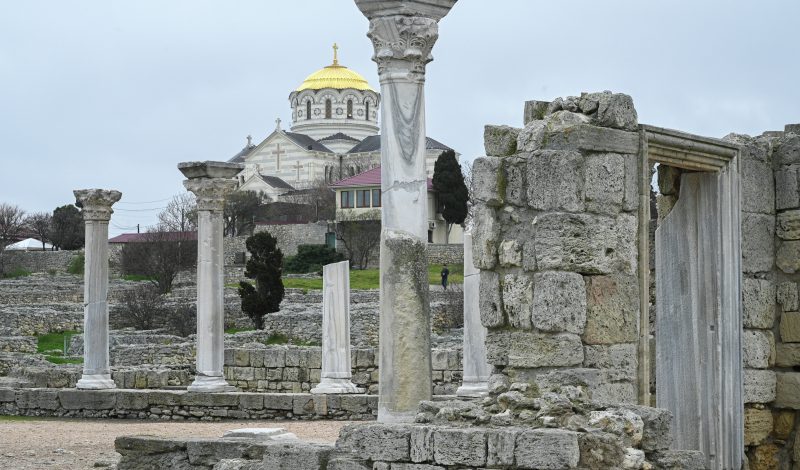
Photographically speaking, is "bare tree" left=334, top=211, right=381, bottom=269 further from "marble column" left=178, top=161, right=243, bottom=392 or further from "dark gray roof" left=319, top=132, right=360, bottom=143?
"marble column" left=178, top=161, right=243, bottom=392

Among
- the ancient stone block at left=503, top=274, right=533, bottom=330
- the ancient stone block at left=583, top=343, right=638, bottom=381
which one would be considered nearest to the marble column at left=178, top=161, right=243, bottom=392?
the ancient stone block at left=503, top=274, right=533, bottom=330

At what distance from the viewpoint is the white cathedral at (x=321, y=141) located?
9806cm

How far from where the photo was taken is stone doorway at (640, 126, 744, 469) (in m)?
11.1

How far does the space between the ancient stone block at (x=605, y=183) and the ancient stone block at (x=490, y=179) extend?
2.03ft

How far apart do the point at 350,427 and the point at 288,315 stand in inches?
1185

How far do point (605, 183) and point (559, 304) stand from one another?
3.22 feet

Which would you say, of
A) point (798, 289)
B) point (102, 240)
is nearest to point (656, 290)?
point (798, 289)

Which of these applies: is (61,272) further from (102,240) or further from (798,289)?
(798,289)

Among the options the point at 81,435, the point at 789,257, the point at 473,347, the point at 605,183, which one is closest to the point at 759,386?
the point at 789,257

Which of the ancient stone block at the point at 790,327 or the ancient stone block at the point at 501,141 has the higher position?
the ancient stone block at the point at 501,141

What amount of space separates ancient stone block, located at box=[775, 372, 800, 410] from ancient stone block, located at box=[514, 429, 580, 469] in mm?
4274

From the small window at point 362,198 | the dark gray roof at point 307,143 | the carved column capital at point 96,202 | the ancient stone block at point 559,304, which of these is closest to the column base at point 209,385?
the carved column capital at point 96,202

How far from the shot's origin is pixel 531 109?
10508 millimetres

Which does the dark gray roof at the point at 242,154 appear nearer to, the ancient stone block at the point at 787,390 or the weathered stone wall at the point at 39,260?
the weathered stone wall at the point at 39,260
